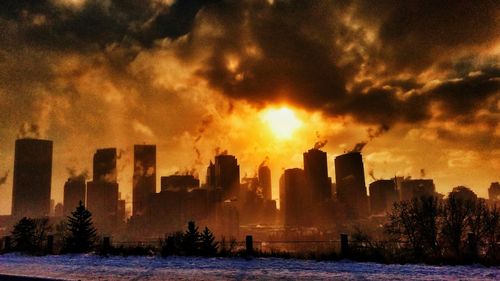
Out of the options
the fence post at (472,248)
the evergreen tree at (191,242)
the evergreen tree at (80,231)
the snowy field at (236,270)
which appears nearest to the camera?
the snowy field at (236,270)

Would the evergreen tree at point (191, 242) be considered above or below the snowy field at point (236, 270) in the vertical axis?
above

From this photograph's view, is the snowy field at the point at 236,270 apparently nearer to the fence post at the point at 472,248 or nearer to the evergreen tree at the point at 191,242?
the fence post at the point at 472,248

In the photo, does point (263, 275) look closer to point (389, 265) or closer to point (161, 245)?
point (389, 265)

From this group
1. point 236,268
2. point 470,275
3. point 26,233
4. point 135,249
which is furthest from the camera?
point 26,233

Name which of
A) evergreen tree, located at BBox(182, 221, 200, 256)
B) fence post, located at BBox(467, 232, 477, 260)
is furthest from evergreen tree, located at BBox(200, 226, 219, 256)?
fence post, located at BBox(467, 232, 477, 260)

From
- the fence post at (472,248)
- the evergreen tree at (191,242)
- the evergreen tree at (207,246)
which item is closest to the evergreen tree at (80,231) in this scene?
the evergreen tree at (191,242)

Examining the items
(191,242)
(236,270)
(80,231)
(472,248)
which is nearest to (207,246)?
(191,242)

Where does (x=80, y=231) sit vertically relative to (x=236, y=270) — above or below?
above

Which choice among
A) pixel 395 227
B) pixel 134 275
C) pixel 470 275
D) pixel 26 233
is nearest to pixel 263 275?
pixel 134 275

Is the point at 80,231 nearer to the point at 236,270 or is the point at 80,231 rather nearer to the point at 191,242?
the point at 191,242
